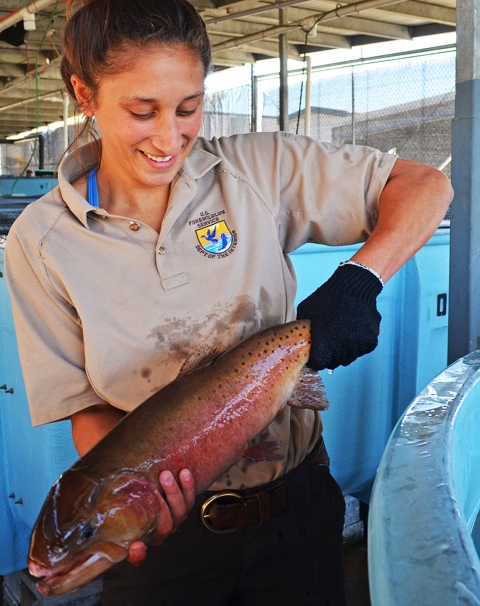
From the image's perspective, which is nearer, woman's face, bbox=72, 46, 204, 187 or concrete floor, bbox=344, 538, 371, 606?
woman's face, bbox=72, 46, 204, 187

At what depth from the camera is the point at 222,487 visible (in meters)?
1.53

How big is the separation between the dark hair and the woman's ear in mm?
16

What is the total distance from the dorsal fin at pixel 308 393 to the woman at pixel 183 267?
0.24 ft

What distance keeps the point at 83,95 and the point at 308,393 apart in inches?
34.1

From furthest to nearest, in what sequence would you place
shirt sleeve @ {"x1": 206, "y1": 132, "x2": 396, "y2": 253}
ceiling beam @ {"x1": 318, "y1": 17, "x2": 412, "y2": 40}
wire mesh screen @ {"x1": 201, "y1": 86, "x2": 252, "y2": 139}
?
wire mesh screen @ {"x1": 201, "y1": 86, "x2": 252, "y2": 139}, ceiling beam @ {"x1": 318, "y1": 17, "x2": 412, "y2": 40}, shirt sleeve @ {"x1": 206, "y1": 132, "x2": 396, "y2": 253}

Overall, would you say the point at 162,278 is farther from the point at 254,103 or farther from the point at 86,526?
the point at 254,103

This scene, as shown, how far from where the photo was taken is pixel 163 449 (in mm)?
1327

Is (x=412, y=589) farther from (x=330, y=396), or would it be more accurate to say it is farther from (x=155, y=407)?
(x=330, y=396)

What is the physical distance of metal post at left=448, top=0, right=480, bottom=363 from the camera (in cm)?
226

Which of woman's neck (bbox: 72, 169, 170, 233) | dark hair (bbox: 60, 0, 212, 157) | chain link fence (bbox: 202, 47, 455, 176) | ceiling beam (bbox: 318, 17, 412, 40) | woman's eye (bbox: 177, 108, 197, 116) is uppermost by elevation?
ceiling beam (bbox: 318, 17, 412, 40)

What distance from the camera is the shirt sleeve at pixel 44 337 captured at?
1.49 meters

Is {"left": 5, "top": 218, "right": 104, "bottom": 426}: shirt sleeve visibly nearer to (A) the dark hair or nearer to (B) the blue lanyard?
(B) the blue lanyard

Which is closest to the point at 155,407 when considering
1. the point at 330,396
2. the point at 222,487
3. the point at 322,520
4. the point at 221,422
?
the point at 221,422

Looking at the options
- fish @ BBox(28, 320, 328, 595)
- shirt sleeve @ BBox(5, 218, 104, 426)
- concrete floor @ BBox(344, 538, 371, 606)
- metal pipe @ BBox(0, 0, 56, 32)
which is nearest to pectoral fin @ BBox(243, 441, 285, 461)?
fish @ BBox(28, 320, 328, 595)
